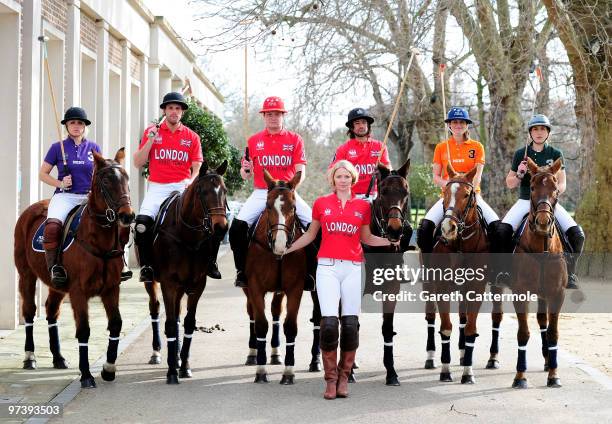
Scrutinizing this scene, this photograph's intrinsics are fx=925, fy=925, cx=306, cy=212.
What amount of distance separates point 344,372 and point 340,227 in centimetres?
133

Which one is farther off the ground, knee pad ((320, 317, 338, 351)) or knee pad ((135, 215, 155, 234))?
knee pad ((135, 215, 155, 234))

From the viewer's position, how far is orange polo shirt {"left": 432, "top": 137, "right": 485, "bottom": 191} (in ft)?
33.4

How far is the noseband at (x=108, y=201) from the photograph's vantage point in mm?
8703

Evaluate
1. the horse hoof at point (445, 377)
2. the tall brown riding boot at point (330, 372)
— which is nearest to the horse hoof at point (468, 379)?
the horse hoof at point (445, 377)

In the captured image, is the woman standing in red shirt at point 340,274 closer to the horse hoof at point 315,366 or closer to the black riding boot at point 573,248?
the horse hoof at point 315,366

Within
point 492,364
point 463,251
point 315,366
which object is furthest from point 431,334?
point 315,366

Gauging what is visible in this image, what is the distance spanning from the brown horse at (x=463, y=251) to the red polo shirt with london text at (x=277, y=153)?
5.54 ft

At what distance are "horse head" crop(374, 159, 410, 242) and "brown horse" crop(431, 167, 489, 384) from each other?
1.67 feet

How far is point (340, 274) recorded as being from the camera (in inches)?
333

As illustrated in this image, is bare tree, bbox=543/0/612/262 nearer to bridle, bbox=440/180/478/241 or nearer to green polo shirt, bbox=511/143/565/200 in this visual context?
green polo shirt, bbox=511/143/565/200

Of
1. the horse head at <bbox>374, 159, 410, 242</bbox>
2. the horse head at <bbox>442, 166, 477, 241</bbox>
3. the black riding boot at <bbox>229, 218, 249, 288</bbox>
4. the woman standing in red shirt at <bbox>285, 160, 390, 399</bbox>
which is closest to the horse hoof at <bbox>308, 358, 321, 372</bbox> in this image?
the black riding boot at <bbox>229, 218, 249, 288</bbox>

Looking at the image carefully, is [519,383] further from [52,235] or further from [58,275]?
[52,235]

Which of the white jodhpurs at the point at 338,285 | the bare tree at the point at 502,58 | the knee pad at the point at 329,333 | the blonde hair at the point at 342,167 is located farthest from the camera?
the bare tree at the point at 502,58

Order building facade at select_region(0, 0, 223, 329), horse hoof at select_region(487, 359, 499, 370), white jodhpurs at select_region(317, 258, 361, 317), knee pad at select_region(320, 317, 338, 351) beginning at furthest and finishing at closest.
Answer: building facade at select_region(0, 0, 223, 329), horse hoof at select_region(487, 359, 499, 370), white jodhpurs at select_region(317, 258, 361, 317), knee pad at select_region(320, 317, 338, 351)
